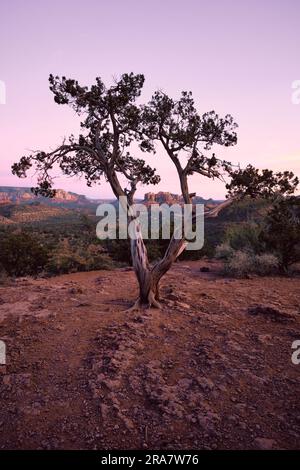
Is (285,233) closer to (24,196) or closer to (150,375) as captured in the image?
(150,375)

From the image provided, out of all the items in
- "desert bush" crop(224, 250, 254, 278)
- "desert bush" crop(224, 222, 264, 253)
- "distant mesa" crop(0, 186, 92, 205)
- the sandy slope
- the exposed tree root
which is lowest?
the sandy slope

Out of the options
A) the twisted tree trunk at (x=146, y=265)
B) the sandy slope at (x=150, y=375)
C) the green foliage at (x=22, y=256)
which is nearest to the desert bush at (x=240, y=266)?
the sandy slope at (x=150, y=375)

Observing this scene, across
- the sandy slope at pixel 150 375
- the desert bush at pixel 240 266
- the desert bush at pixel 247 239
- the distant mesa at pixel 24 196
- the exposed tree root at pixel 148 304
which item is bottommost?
the sandy slope at pixel 150 375

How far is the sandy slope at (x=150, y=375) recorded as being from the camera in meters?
3.04

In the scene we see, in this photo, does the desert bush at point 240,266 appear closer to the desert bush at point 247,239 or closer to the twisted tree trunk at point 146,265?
the desert bush at point 247,239

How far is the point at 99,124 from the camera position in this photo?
6133 mm

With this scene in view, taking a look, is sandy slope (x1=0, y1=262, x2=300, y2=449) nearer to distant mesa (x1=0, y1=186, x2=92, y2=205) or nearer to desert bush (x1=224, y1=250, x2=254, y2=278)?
desert bush (x1=224, y1=250, x2=254, y2=278)

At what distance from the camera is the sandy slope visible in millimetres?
3037

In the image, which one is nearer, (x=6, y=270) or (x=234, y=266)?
(x=234, y=266)

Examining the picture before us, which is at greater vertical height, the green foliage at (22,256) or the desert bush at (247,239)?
the desert bush at (247,239)

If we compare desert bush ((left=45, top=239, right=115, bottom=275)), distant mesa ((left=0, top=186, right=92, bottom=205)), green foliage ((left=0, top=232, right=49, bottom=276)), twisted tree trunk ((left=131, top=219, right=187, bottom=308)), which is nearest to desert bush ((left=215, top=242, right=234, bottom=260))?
desert bush ((left=45, top=239, right=115, bottom=275))

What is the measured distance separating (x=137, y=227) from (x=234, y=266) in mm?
4880
